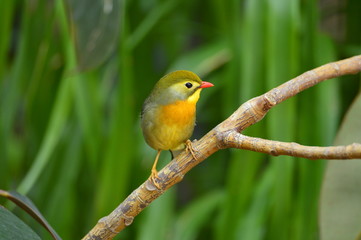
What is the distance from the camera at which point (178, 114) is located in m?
0.82

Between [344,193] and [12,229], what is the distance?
0.38 m

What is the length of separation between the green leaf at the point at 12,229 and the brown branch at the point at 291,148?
22 cm

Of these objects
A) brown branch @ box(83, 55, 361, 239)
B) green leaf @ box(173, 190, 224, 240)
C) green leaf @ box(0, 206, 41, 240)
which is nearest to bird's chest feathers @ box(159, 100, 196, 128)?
brown branch @ box(83, 55, 361, 239)

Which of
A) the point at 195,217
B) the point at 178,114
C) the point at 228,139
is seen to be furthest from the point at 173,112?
the point at 195,217

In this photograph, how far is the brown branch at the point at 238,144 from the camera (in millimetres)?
585

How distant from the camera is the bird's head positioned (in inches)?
32.3

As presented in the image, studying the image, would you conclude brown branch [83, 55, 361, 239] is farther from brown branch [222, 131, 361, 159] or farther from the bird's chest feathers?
the bird's chest feathers

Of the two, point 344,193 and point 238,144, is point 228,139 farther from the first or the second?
point 344,193

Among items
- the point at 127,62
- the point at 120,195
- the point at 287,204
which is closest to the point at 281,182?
the point at 287,204

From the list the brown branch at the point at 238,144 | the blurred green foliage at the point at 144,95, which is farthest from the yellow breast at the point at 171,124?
the blurred green foliage at the point at 144,95

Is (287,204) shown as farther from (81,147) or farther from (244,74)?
(81,147)

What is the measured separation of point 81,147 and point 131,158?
0.64 ft

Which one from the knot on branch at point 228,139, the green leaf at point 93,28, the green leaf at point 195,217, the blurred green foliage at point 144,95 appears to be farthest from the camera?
the green leaf at point 195,217

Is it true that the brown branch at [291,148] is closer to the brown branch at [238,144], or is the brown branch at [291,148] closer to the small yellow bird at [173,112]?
the brown branch at [238,144]
